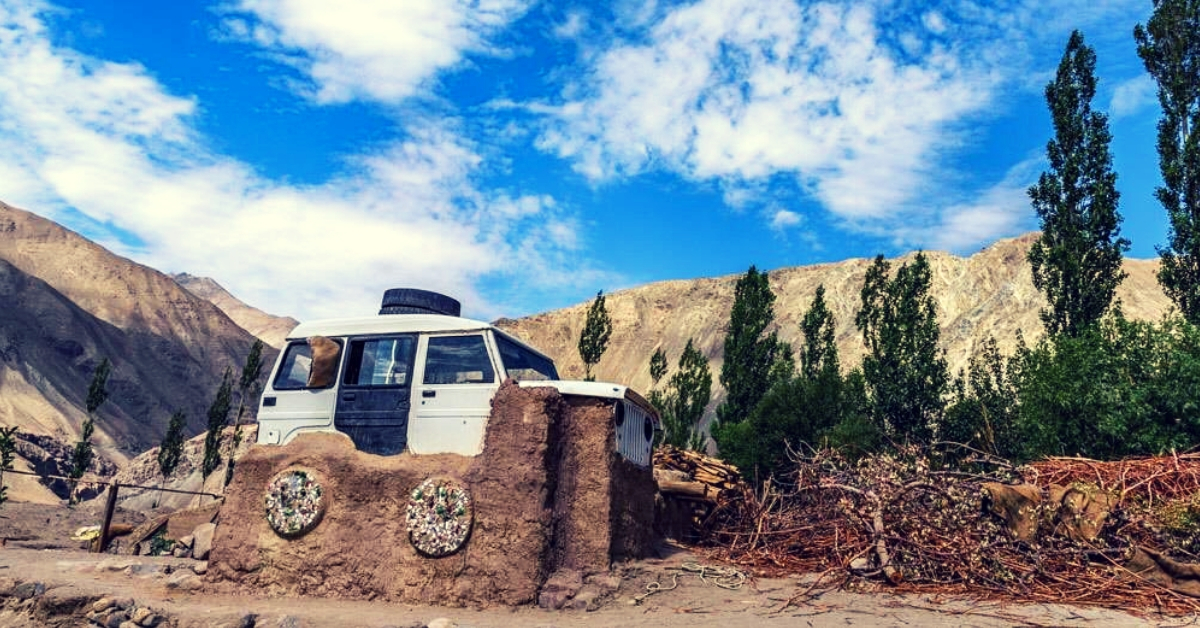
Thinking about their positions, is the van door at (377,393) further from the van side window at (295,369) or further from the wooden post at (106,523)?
the wooden post at (106,523)

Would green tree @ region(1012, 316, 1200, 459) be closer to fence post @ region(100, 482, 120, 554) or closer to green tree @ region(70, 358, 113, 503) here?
fence post @ region(100, 482, 120, 554)

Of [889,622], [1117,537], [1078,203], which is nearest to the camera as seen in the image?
[889,622]

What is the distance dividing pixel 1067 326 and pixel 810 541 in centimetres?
1961

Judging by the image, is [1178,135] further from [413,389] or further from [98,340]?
[98,340]

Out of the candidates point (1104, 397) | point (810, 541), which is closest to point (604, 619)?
point (810, 541)

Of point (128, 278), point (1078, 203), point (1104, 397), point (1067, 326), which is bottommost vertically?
point (1104, 397)

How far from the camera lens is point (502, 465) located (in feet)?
29.1

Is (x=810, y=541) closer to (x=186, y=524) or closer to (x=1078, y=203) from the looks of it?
(x=186, y=524)

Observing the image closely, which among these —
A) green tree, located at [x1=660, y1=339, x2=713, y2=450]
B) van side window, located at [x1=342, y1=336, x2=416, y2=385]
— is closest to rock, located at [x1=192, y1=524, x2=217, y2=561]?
van side window, located at [x1=342, y1=336, x2=416, y2=385]

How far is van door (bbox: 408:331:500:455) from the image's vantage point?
9328 mm

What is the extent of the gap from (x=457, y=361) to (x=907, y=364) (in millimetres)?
28167

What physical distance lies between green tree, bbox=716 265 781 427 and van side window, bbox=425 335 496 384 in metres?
27.2

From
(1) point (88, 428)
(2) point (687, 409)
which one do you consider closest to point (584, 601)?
(2) point (687, 409)

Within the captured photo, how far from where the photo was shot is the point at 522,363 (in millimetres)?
10172
